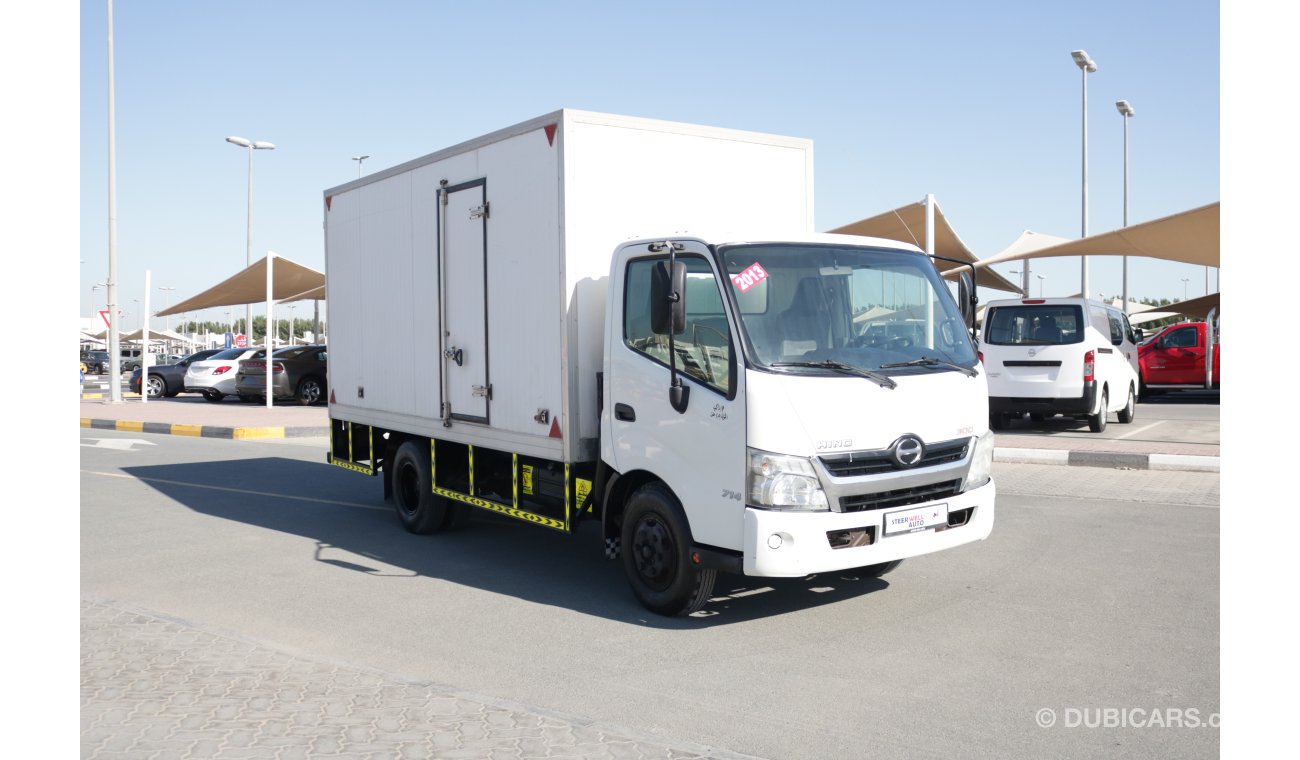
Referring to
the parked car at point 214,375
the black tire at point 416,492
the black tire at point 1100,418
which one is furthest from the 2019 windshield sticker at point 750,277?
the parked car at point 214,375

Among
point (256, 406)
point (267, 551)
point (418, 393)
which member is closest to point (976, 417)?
point (418, 393)

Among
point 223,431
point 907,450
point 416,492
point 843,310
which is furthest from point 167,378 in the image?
point 907,450

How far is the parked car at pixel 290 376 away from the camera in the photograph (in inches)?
1023

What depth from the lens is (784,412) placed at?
562 centimetres

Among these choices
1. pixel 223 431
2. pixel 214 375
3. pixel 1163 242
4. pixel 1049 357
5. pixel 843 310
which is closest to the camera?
pixel 843 310

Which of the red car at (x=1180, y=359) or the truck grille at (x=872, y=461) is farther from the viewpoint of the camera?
the red car at (x=1180, y=359)

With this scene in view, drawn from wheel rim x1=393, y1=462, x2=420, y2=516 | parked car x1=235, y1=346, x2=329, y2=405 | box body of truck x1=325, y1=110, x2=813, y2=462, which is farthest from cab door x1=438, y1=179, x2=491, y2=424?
parked car x1=235, y1=346, x2=329, y2=405

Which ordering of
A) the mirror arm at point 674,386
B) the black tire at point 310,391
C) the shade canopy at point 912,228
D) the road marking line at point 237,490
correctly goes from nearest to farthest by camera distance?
the mirror arm at point 674,386
the road marking line at point 237,490
the shade canopy at point 912,228
the black tire at point 310,391

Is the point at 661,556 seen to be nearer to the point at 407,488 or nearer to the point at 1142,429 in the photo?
the point at 407,488

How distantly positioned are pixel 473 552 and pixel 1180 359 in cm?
2073

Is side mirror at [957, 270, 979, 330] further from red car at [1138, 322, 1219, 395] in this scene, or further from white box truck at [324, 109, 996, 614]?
red car at [1138, 322, 1219, 395]

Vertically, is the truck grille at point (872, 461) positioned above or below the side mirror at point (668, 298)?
below

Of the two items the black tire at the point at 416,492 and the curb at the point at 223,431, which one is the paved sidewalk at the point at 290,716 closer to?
the black tire at the point at 416,492

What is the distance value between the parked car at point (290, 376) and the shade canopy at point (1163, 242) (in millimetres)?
16228
